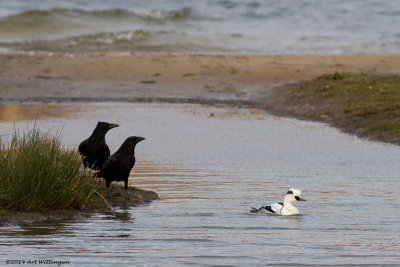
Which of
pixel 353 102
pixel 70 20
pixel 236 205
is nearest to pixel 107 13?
pixel 70 20

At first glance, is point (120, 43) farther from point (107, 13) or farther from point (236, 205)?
point (236, 205)

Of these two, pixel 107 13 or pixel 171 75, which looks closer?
pixel 171 75

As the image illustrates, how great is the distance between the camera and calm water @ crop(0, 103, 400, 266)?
8062mm

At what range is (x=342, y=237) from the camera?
882 centimetres

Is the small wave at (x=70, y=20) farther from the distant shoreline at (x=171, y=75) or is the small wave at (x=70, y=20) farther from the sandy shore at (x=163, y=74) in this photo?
the sandy shore at (x=163, y=74)

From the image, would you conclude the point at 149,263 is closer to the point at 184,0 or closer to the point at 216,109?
the point at 216,109

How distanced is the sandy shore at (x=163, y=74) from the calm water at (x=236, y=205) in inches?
228

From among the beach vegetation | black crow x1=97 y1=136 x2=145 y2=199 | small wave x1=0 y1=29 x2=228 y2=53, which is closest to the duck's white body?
black crow x1=97 y1=136 x2=145 y2=199

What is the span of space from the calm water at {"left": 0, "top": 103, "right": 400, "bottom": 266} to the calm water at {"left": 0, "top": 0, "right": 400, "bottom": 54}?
55.7 ft

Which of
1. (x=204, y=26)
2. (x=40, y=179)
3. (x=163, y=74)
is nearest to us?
(x=40, y=179)

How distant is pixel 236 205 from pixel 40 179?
255 centimetres

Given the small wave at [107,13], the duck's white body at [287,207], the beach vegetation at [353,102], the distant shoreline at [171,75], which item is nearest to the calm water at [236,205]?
the duck's white body at [287,207]

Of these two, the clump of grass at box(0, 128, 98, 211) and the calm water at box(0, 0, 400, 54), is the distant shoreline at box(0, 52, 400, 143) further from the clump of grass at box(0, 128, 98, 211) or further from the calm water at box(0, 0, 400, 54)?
the clump of grass at box(0, 128, 98, 211)

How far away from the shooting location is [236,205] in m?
10.6
